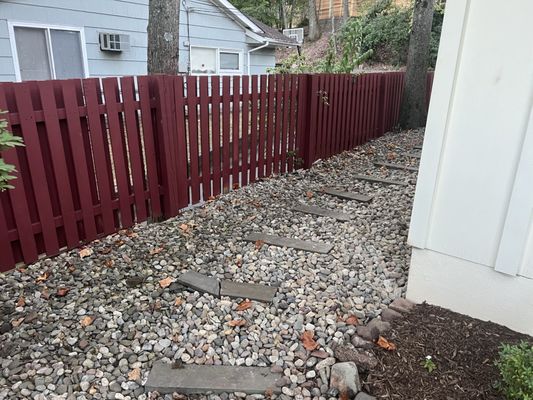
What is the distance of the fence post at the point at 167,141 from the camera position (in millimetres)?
3555

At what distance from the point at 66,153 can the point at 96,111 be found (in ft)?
1.33

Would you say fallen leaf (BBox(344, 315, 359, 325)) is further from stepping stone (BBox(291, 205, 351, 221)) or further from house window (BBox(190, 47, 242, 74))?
house window (BBox(190, 47, 242, 74))

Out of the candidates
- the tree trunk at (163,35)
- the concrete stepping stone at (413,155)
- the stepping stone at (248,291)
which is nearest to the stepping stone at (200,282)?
the stepping stone at (248,291)

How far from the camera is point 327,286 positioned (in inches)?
106

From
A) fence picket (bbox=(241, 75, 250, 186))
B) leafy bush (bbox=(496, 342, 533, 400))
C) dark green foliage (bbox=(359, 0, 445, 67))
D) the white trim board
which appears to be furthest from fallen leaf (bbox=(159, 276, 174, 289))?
dark green foliage (bbox=(359, 0, 445, 67))

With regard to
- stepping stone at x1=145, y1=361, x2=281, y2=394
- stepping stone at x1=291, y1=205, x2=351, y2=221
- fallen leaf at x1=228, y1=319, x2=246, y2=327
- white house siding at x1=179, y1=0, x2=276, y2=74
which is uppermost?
white house siding at x1=179, y1=0, x2=276, y2=74

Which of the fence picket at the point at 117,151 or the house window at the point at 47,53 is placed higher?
the house window at the point at 47,53

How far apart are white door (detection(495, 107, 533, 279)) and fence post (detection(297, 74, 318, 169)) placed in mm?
3716

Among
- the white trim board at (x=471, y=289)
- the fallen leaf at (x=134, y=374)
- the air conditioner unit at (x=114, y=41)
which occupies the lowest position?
the fallen leaf at (x=134, y=374)

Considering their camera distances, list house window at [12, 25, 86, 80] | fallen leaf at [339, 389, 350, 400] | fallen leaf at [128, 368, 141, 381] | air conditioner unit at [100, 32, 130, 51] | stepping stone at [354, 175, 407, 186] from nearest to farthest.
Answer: fallen leaf at [339, 389, 350, 400] < fallen leaf at [128, 368, 141, 381] < stepping stone at [354, 175, 407, 186] < house window at [12, 25, 86, 80] < air conditioner unit at [100, 32, 130, 51]

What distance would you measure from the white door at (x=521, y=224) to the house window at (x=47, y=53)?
739 cm

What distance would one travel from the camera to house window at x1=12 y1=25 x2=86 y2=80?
6629 millimetres

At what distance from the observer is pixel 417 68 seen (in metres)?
8.46

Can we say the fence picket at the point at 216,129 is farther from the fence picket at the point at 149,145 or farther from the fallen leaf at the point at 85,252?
the fallen leaf at the point at 85,252
